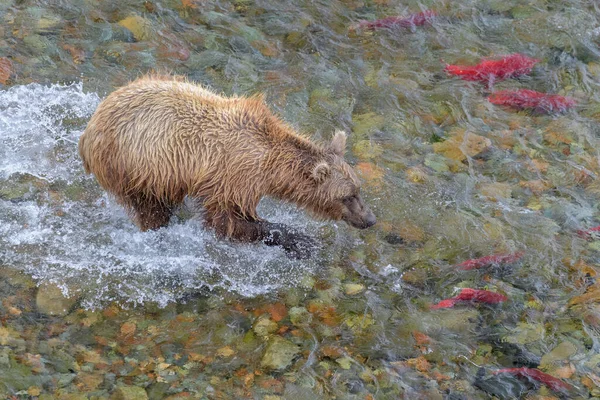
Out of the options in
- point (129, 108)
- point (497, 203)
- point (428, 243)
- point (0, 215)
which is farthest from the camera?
point (497, 203)

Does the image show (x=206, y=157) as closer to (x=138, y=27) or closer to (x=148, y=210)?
(x=148, y=210)

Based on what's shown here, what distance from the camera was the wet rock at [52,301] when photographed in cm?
698

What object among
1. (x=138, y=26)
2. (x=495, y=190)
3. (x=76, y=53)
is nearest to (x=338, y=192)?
(x=495, y=190)

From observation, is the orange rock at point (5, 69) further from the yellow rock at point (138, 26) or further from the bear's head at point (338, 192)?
the bear's head at point (338, 192)

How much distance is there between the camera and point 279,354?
6.87 metres

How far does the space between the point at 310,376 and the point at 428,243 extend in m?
2.48

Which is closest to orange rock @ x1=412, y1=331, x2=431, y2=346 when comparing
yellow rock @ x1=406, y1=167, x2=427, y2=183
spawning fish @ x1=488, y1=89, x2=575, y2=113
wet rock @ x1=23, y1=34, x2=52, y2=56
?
yellow rock @ x1=406, y1=167, x2=427, y2=183

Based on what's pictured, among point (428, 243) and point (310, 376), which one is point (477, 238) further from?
point (310, 376)

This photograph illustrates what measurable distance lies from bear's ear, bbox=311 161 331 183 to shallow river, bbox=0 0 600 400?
2.94ft

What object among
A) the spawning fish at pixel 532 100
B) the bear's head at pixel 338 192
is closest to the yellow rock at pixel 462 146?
the spawning fish at pixel 532 100

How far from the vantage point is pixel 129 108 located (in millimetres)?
7359

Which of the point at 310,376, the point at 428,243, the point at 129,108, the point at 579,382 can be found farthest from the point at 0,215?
the point at 579,382

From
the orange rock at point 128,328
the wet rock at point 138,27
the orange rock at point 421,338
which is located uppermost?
the wet rock at point 138,27

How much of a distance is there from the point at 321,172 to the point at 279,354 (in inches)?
76.3
